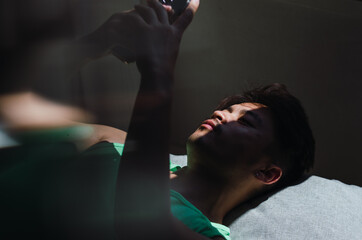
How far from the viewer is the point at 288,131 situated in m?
1.08

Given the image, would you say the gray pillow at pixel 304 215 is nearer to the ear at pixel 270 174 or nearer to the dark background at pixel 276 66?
the ear at pixel 270 174

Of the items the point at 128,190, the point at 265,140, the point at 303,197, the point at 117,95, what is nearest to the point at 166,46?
the point at 128,190

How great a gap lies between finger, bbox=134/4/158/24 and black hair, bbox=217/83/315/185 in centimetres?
63

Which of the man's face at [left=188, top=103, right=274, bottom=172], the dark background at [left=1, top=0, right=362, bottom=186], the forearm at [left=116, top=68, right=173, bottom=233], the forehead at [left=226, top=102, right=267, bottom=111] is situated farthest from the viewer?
the dark background at [left=1, top=0, right=362, bottom=186]

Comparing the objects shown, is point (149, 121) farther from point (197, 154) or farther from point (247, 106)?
point (247, 106)

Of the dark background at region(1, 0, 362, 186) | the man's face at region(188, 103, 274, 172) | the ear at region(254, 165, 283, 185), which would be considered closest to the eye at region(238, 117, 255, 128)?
the man's face at region(188, 103, 274, 172)

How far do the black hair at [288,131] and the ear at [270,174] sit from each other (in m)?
0.02

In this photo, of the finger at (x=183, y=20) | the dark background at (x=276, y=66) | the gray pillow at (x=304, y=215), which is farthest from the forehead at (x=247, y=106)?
the finger at (x=183, y=20)

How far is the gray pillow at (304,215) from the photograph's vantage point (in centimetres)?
99

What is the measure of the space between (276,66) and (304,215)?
0.73 metres

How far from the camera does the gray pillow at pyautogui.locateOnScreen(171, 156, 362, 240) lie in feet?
3.24

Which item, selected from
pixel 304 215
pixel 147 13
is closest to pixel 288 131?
pixel 304 215

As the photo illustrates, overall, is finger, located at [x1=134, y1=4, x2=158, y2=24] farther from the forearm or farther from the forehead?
the forehead

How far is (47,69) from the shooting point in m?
0.72
